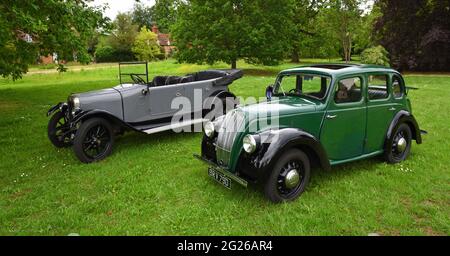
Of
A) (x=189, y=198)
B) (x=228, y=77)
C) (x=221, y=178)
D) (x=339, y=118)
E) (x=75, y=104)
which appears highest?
(x=228, y=77)

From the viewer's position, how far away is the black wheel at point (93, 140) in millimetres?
5930

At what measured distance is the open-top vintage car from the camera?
20.1 ft

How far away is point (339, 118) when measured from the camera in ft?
16.1

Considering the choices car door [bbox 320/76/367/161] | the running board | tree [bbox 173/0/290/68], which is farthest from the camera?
tree [bbox 173/0/290/68]

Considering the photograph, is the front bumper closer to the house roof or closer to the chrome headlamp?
the chrome headlamp

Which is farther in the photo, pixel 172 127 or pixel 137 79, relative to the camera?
pixel 137 79

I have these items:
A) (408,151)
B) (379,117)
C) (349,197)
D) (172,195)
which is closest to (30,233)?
(172,195)

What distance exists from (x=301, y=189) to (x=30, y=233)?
341 centimetres

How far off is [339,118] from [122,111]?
410 centimetres

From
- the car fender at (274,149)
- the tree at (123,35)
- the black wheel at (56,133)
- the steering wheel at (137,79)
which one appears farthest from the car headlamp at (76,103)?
the tree at (123,35)

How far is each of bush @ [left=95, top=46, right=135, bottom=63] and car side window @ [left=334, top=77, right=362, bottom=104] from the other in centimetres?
4606

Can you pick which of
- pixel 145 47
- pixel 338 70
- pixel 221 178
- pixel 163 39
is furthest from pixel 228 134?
pixel 163 39

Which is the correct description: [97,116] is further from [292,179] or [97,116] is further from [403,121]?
[403,121]

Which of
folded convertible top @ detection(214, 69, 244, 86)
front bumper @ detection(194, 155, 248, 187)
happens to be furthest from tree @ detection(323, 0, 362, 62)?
front bumper @ detection(194, 155, 248, 187)
